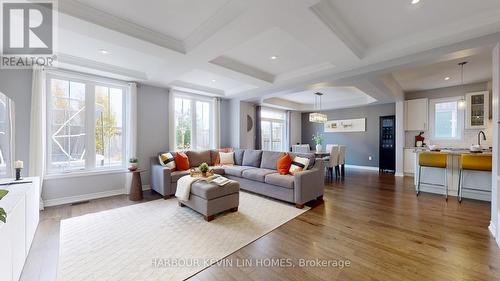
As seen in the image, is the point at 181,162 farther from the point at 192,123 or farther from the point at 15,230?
the point at 15,230

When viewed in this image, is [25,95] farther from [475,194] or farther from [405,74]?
[475,194]

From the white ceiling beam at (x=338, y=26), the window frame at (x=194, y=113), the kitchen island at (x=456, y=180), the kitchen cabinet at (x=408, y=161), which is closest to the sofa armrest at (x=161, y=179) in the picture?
the window frame at (x=194, y=113)

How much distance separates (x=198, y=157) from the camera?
517cm

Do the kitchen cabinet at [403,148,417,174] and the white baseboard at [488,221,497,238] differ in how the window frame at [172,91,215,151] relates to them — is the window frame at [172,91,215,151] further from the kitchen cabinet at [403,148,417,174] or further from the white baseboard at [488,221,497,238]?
the kitchen cabinet at [403,148,417,174]

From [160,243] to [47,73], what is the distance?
382 centimetres

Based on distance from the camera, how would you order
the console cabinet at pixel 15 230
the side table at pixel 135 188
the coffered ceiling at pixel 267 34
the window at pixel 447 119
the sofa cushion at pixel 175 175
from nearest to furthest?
the console cabinet at pixel 15 230 < the coffered ceiling at pixel 267 34 < the side table at pixel 135 188 < the sofa cushion at pixel 175 175 < the window at pixel 447 119

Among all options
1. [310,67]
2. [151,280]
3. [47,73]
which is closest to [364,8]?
[310,67]

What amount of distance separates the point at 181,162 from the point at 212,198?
194 cm

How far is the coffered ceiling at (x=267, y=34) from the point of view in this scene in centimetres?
218

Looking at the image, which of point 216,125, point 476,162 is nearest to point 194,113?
point 216,125

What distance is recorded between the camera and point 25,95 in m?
3.33

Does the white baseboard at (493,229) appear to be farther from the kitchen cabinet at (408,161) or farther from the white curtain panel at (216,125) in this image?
the white curtain panel at (216,125)

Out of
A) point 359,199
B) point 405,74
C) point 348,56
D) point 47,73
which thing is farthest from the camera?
point 405,74

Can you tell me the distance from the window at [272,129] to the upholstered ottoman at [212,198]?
500 centimetres
